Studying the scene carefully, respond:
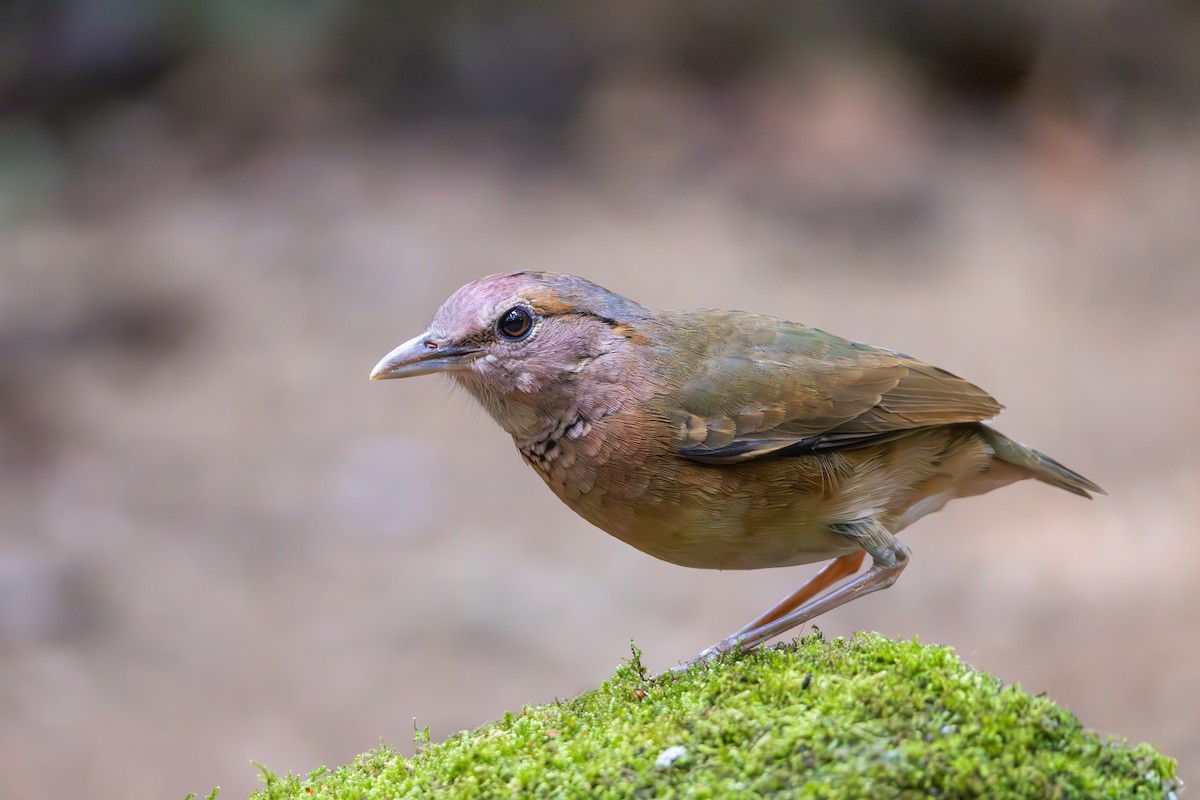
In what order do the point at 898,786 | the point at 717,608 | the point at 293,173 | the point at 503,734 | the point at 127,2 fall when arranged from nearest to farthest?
the point at 898,786, the point at 503,734, the point at 717,608, the point at 127,2, the point at 293,173

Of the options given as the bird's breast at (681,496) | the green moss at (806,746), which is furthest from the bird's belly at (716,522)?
the green moss at (806,746)

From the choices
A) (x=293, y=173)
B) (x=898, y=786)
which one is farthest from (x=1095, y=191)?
(x=898, y=786)

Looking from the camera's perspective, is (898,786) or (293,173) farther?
(293,173)

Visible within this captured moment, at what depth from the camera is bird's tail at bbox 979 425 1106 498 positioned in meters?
4.58

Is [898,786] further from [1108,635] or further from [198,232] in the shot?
[198,232]

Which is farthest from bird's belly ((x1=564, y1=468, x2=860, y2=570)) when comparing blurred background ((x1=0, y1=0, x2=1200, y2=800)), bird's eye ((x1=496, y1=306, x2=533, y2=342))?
blurred background ((x1=0, y1=0, x2=1200, y2=800))

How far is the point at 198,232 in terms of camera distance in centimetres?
1186

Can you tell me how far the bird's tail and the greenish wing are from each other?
Result: 189 millimetres

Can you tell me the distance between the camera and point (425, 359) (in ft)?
13.6

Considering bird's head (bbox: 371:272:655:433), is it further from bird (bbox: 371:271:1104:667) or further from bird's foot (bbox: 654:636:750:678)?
bird's foot (bbox: 654:636:750:678)

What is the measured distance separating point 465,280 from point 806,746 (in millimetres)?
9204

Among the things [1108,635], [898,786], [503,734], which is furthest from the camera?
[1108,635]

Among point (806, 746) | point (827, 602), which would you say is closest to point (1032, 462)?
point (827, 602)

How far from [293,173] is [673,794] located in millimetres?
10915
